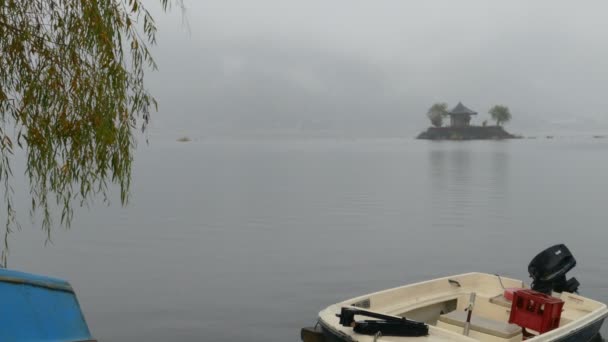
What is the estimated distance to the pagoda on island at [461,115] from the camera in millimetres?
182875

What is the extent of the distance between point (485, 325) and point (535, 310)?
88cm

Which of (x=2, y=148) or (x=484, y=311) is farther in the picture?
(x=484, y=311)

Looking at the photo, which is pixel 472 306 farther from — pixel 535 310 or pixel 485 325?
pixel 535 310

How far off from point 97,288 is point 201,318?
4.31 m

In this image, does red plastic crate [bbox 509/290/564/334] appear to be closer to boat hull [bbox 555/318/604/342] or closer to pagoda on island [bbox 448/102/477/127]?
boat hull [bbox 555/318/604/342]

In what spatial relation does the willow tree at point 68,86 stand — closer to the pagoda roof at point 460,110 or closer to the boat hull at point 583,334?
the boat hull at point 583,334

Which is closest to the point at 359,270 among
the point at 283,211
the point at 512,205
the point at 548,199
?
the point at 283,211

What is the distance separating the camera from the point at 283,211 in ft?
116

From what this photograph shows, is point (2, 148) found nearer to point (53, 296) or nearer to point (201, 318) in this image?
point (53, 296)

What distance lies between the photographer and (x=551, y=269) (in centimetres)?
1150

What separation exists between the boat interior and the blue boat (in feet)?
13.5

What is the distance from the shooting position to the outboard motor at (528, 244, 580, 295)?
11.5 m

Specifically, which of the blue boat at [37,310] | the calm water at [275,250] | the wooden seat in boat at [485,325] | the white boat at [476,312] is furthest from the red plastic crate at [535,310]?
the blue boat at [37,310]

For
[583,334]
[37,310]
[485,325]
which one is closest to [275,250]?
[485,325]
